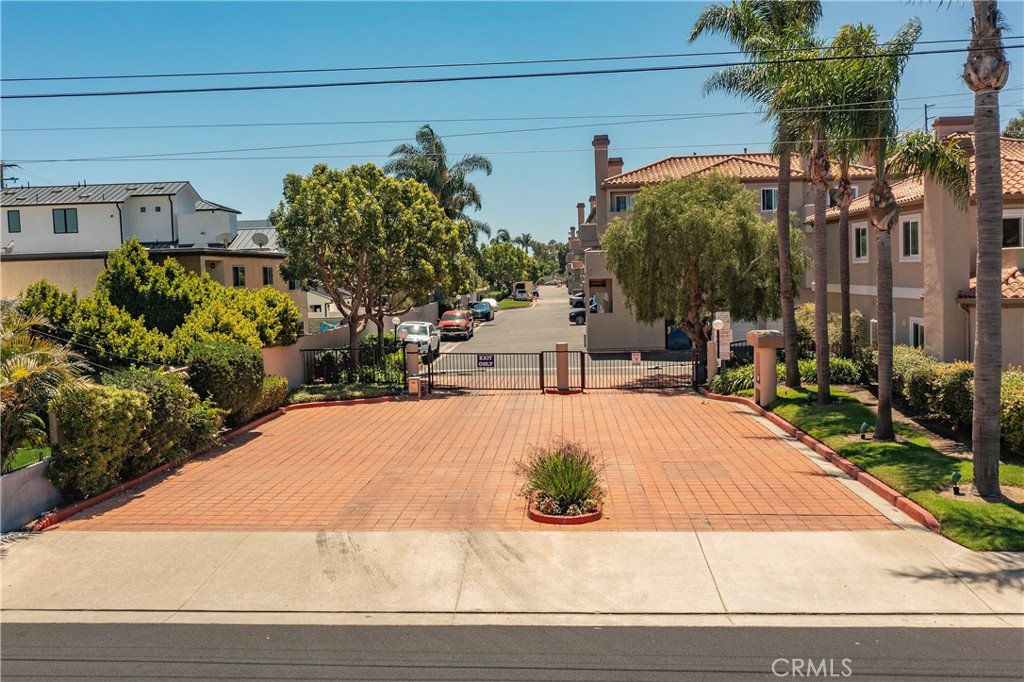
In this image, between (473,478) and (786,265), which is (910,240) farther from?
(473,478)

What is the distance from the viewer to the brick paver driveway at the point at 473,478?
11.9 metres

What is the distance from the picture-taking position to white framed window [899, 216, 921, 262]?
2206 cm

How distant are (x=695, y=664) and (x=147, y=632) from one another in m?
5.24

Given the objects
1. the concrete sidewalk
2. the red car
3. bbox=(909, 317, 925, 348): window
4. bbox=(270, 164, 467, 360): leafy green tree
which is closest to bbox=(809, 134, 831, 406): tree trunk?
bbox=(909, 317, 925, 348): window

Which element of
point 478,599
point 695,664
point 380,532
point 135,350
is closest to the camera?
point 695,664

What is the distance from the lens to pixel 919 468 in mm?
13562

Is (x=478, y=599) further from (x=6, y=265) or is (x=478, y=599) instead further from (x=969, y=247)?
(x=6, y=265)

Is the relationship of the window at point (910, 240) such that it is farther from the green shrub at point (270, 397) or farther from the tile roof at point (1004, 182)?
the green shrub at point (270, 397)

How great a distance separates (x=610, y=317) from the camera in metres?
38.3

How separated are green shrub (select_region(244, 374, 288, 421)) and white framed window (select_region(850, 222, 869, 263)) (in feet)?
58.7

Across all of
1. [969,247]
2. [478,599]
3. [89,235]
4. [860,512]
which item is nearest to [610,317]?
[969,247]

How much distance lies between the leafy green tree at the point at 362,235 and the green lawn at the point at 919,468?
12.0 meters

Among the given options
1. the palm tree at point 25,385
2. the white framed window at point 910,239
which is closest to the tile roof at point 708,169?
the white framed window at point 910,239

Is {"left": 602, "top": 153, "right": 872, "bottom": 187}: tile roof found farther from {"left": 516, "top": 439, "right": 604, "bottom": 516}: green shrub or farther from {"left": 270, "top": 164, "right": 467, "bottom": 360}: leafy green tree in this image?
{"left": 516, "top": 439, "right": 604, "bottom": 516}: green shrub
